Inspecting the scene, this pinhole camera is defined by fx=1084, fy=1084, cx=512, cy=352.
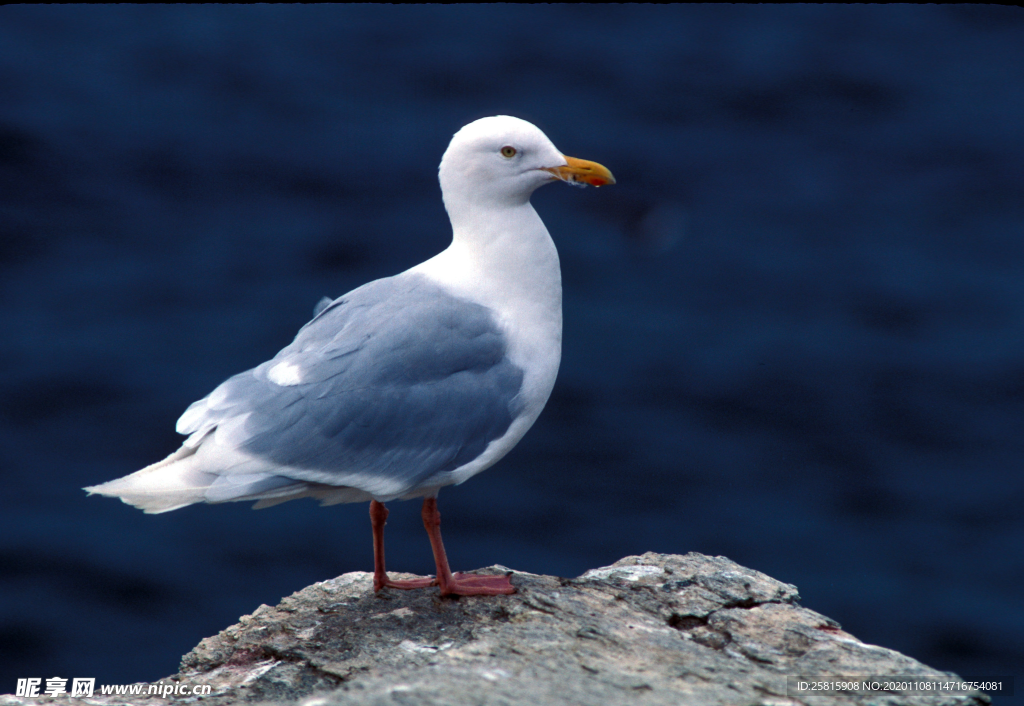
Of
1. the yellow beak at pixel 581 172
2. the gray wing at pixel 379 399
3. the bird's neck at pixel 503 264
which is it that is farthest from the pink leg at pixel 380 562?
the yellow beak at pixel 581 172

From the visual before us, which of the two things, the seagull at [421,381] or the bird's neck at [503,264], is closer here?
the seagull at [421,381]

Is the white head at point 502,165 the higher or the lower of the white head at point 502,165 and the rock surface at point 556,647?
the higher

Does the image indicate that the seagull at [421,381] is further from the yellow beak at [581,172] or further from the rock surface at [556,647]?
the rock surface at [556,647]

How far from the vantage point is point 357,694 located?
132 inches

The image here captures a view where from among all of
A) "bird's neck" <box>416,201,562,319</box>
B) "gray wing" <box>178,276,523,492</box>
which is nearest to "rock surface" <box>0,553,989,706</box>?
"gray wing" <box>178,276,523,492</box>

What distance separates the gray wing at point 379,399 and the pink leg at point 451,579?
1.28ft

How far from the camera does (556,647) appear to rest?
4016 millimetres

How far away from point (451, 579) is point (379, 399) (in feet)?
2.96

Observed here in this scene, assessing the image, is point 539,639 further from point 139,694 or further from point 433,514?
point 139,694

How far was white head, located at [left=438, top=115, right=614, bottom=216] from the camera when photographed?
453 centimetres

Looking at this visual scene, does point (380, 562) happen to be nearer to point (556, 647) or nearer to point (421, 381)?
point (421, 381)

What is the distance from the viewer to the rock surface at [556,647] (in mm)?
3609

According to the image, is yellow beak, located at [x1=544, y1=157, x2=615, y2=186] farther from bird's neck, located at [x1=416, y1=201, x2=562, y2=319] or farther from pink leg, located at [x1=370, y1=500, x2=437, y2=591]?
pink leg, located at [x1=370, y1=500, x2=437, y2=591]

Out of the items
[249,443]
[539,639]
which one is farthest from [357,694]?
[249,443]
